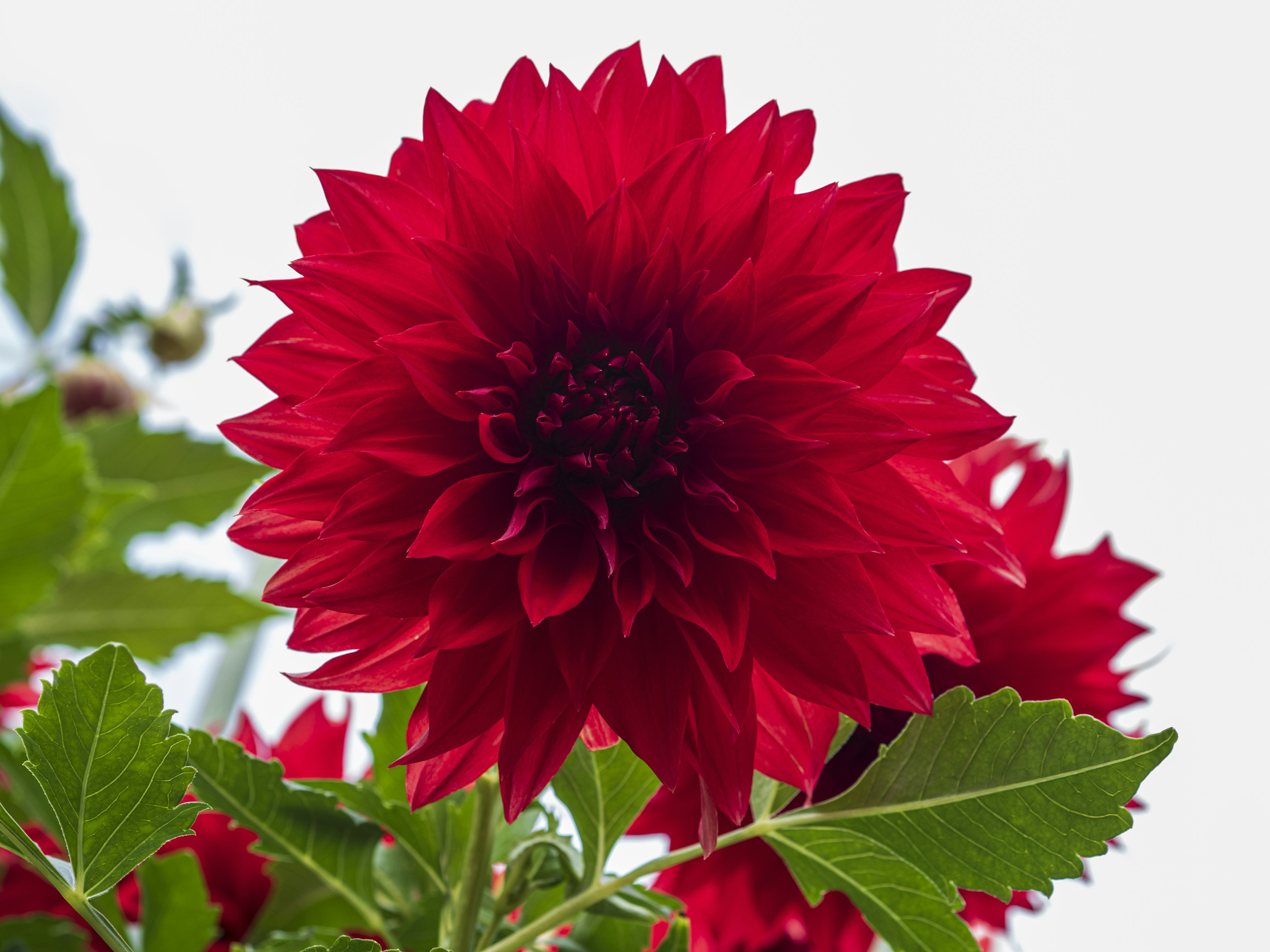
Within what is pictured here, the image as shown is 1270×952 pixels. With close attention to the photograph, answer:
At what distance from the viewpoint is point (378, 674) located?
33 cm

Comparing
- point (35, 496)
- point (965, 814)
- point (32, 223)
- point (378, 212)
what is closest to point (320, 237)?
point (378, 212)

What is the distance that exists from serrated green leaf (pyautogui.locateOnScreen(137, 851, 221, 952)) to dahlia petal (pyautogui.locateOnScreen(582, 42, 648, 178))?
0.37m

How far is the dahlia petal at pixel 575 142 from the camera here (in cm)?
33

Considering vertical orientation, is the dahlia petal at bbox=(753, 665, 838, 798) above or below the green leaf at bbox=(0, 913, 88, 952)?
above

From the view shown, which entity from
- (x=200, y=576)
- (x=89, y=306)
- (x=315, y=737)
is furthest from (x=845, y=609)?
(x=89, y=306)

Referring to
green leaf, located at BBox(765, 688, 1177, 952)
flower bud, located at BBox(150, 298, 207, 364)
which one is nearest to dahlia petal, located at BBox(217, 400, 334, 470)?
green leaf, located at BBox(765, 688, 1177, 952)

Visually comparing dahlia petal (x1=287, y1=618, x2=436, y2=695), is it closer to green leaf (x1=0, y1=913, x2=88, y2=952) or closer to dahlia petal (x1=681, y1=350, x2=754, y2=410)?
dahlia petal (x1=681, y1=350, x2=754, y2=410)

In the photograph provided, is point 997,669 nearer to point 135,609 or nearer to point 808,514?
point 808,514

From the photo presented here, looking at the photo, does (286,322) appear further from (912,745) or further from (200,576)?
(200,576)

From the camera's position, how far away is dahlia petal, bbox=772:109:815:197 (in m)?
0.35

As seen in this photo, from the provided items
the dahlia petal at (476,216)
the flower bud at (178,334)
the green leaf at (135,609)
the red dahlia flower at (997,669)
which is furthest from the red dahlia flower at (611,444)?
the flower bud at (178,334)

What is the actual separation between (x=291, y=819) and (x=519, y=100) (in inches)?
11.1

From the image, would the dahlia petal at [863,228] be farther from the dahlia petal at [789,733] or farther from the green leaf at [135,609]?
the green leaf at [135,609]

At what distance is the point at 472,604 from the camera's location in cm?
31
